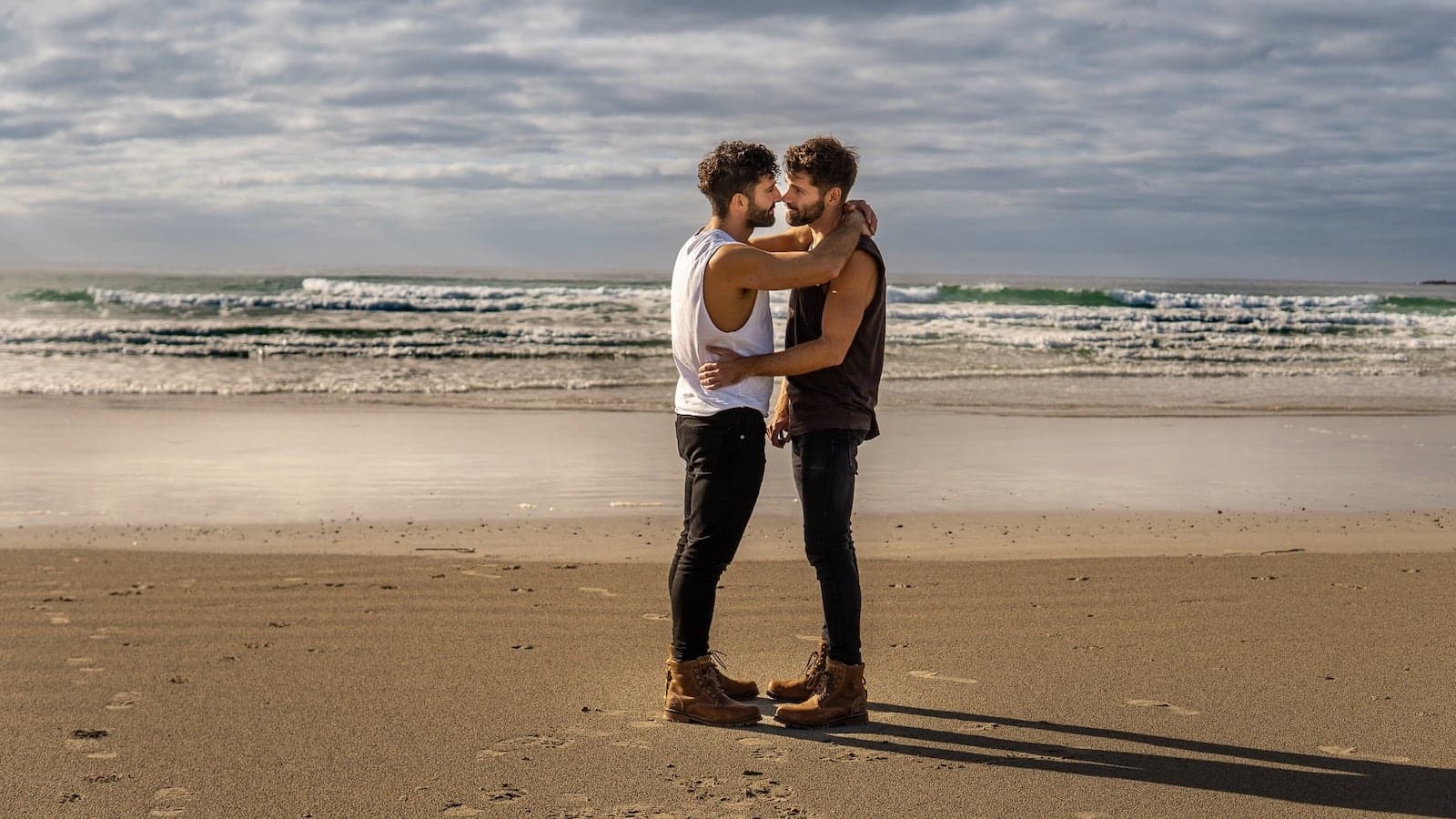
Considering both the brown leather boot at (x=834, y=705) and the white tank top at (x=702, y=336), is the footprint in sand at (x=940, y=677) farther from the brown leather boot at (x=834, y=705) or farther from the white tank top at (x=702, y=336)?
the white tank top at (x=702, y=336)

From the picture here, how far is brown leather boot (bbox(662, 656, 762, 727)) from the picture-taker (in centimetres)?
389

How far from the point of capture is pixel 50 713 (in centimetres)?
388

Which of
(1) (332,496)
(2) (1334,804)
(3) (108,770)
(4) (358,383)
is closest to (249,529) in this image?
(1) (332,496)

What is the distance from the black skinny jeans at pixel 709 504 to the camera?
384 cm

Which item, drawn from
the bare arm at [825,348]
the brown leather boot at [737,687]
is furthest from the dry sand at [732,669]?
the bare arm at [825,348]

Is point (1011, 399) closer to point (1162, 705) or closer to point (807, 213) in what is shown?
point (1162, 705)

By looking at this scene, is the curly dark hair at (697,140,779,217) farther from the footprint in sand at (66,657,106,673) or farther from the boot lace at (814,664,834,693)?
the footprint in sand at (66,657,106,673)

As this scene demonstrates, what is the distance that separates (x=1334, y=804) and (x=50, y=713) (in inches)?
144

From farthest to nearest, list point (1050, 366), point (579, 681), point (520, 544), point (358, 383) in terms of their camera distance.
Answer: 1. point (1050, 366)
2. point (358, 383)
3. point (520, 544)
4. point (579, 681)

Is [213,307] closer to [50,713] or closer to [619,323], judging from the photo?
[619,323]

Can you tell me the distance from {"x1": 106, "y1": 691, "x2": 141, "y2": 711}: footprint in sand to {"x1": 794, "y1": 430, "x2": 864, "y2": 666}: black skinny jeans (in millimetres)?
2157

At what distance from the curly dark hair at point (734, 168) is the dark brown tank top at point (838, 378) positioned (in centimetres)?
35

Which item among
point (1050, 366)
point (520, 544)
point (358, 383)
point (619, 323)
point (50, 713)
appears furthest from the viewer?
point (619, 323)

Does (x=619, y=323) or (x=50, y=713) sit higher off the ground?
(x=619, y=323)
